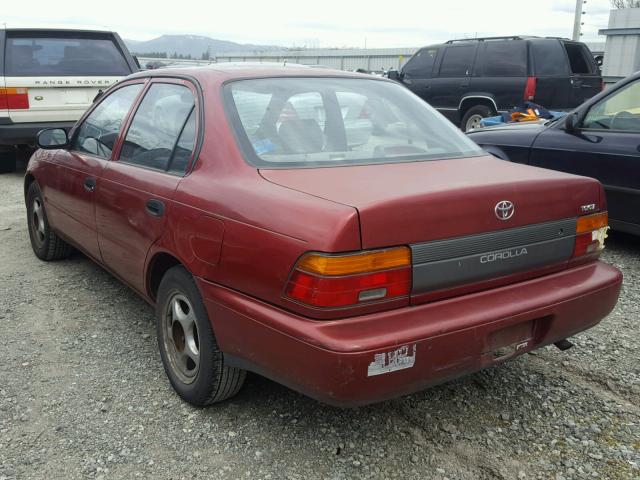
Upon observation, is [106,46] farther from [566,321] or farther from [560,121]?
[566,321]

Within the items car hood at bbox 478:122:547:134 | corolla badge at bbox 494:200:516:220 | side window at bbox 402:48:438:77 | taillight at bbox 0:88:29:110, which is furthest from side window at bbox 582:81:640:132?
side window at bbox 402:48:438:77

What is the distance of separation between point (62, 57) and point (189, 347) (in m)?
6.85

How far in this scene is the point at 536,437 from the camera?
277cm

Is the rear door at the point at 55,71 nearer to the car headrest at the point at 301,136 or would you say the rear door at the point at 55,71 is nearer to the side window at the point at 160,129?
the side window at the point at 160,129

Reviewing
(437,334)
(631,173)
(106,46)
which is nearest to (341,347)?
(437,334)

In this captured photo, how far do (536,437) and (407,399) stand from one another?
23.8 inches

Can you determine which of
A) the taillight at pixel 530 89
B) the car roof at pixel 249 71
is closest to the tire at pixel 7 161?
the car roof at pixel 249 71

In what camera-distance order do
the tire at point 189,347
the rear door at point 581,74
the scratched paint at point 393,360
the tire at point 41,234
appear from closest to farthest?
the scratched paint at point 393,360 < the tire at point 189,347 < the tire at point 41,234 < the rear door at point 581,74

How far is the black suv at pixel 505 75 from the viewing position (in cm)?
1116

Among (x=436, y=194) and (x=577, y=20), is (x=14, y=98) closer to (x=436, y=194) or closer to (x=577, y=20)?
(x=436, y=194)

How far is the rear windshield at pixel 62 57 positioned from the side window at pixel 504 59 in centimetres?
647

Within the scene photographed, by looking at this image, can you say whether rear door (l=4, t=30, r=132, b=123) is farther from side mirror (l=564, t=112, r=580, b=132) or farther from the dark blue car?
side mirror (l=564, t=112, r=580, b=132)

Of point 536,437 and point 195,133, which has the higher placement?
point 195,133

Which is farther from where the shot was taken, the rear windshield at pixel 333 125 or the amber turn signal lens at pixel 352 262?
the rear windshield at pixel 333 125
